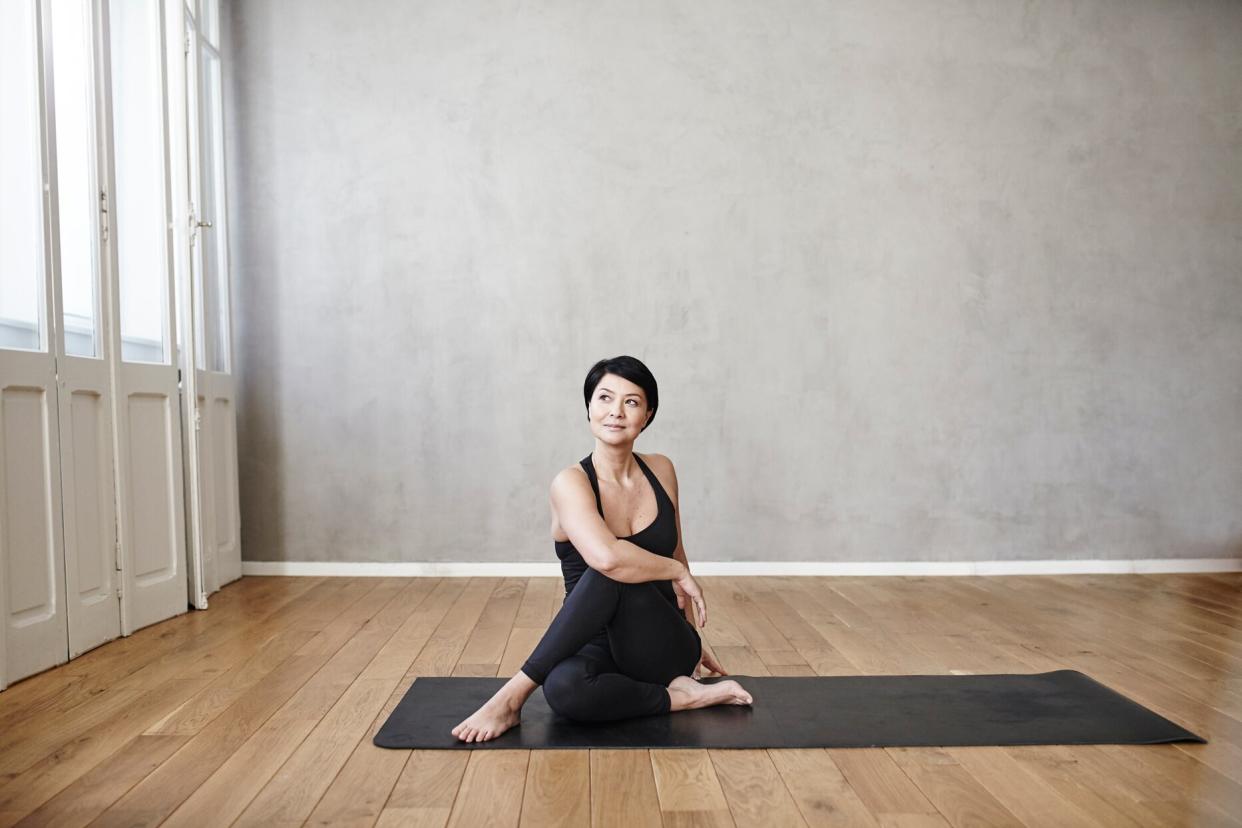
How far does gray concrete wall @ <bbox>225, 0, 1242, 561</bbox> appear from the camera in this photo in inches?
177

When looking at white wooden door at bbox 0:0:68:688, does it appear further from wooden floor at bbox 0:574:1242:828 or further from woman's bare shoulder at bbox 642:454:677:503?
woman's bare shoulder at bbox 642:454:677:503

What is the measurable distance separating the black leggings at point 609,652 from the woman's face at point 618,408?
33 cm

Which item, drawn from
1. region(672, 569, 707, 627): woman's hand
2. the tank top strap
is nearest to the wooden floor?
region(672, 569, 707, 627): woman's hand

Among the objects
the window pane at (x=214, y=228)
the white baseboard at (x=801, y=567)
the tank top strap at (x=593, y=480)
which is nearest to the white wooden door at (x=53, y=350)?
the window pane at (x=214, y=228)

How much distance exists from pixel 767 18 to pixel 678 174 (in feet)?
2.75

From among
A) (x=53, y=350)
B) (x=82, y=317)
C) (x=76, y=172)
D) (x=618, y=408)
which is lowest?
(x=618, y=408)

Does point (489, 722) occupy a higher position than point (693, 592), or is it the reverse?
point (693, 592)

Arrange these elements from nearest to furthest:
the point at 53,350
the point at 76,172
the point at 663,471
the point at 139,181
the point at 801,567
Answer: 1. the point at 663,471
2. the point at 53,350
3. the point at 76,172
4. the point at 139,181
5. the point at 801,567

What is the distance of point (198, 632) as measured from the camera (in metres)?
3.29

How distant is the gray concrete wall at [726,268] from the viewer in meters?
4.48

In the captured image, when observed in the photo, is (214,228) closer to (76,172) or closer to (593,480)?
(76,172)

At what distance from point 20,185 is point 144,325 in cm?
A: 84

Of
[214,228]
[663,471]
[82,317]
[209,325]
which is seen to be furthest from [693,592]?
[214,228]

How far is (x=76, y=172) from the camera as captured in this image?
10.0 feet
